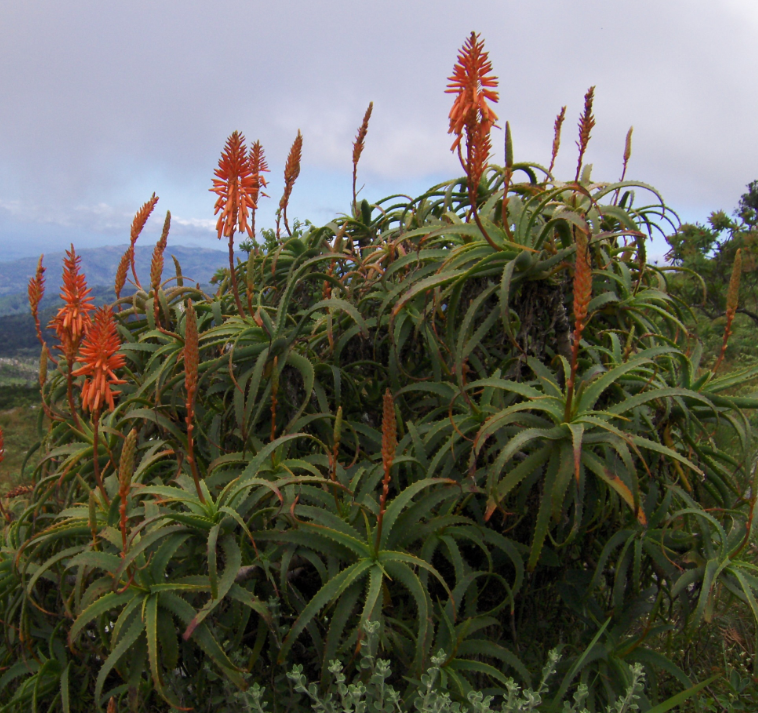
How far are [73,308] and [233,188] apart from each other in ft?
1.63

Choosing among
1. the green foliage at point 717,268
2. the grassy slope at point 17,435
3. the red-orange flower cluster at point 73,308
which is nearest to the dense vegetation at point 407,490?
the red-orange flower cluster at point 73,308

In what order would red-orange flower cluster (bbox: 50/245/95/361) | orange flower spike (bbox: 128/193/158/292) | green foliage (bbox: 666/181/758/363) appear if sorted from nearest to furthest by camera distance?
1. red-orange flower cluster (bbox: 50/245/95/361)
2. orange flower spike (bbox: 128/193/158/292)
3. green foliage (bbox: 666/181/758/363)

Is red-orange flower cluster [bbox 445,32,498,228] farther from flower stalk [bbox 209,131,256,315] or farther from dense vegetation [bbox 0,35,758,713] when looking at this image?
flower stalk [bbox 209,131,256,315]

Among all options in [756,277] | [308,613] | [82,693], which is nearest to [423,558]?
[308,613]

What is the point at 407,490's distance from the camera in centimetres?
141

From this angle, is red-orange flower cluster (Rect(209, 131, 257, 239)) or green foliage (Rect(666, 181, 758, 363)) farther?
green foliage (Rect(666, 181, 758, 363))

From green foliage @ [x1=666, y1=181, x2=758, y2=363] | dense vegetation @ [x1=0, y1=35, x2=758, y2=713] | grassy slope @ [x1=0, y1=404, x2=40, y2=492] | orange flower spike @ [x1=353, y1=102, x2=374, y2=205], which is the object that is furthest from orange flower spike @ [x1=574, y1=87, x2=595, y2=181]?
grassy slope @ [x1=0, y1=404, x2=40, y2=492]

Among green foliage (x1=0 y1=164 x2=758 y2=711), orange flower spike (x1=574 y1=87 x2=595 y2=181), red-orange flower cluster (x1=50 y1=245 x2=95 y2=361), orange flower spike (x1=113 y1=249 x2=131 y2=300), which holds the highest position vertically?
orange flower spike (x1=574 y1=87 x2=595 y2=181)

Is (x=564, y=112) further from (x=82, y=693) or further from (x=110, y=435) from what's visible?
(x=82, y=693)

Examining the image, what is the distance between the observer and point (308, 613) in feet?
4.40

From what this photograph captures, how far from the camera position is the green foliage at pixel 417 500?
1375mm

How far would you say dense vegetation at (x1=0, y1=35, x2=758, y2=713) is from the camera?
4.43 feet

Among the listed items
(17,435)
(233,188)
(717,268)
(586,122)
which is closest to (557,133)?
(586,122)

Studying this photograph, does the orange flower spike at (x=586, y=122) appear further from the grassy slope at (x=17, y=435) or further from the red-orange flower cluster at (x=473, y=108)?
the grassy slope at (x=17, y=435)
